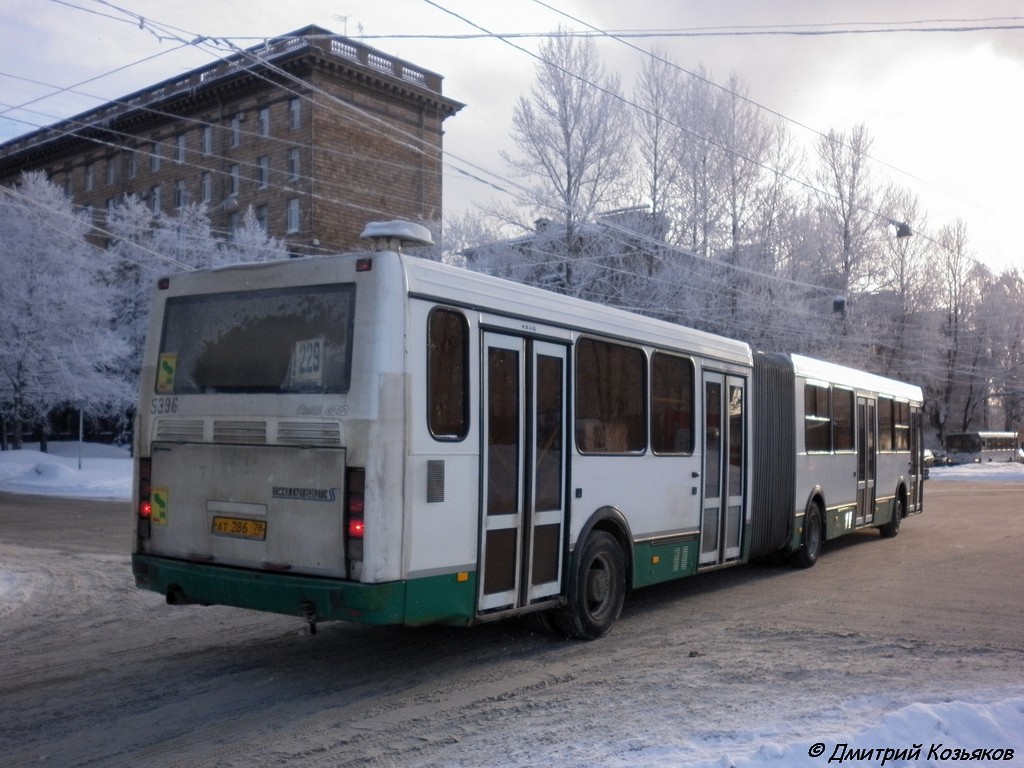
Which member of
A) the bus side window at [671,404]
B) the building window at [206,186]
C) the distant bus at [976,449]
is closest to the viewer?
the bus side window at [671,404]

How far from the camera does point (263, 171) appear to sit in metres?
53.7

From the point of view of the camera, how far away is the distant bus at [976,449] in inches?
2296

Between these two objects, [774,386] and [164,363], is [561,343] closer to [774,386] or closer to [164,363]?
[164,363]

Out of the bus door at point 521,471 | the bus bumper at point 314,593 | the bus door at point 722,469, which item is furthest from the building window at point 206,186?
the bus bumper at point 314,593

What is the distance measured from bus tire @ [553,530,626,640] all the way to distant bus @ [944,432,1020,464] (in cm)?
5320

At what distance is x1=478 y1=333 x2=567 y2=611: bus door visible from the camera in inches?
303

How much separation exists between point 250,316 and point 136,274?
134 feet

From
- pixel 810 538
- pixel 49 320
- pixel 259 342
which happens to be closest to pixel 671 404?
pixel 259 342

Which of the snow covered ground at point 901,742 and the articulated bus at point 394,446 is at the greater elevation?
the articulated bus at point 394,446

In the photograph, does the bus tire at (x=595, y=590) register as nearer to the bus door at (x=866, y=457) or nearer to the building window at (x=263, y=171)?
the bus door at (x=866, y=457)

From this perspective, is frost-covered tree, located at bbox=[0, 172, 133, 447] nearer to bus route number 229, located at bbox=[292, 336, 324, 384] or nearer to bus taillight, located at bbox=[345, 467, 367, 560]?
bus route number 229, located at bbox=[292, 336, 324, 384]

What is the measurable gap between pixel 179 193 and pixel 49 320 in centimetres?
2309

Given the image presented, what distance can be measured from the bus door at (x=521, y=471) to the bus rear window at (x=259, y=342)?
1.18 metres

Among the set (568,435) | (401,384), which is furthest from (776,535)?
(401,384)
